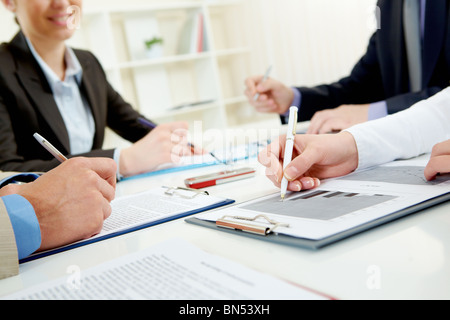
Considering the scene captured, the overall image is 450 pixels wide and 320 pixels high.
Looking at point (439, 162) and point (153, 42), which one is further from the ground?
point (153, 42)

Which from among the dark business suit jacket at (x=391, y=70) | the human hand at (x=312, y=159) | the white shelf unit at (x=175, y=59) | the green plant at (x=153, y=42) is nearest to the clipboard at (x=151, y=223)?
the human hand at (x=312, y=159)

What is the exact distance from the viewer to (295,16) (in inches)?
134

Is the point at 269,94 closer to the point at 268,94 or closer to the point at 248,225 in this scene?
the point at 268,94

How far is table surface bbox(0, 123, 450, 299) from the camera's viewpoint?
37 cm

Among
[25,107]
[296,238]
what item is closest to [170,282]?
[296,238]

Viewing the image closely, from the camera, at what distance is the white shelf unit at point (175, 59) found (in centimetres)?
310

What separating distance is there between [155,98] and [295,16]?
132 cm

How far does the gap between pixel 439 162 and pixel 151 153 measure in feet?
2.82

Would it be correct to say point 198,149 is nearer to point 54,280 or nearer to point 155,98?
point 54,280

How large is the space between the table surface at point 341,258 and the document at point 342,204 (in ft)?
0.06

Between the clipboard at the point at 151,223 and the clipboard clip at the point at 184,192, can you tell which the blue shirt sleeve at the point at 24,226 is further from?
the clipboard clip at the point at 184,192

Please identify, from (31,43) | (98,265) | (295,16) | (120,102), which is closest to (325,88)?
(120,102)

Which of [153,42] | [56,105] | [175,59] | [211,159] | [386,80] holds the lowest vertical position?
[211,159]

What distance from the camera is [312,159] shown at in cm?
74
